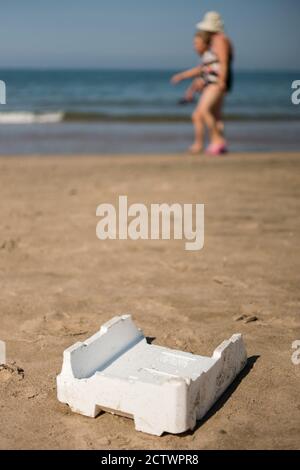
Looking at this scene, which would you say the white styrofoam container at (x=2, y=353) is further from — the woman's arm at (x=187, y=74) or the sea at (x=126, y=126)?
the sea at (x=126, y=126)

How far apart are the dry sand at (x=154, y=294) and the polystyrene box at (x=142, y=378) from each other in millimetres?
66

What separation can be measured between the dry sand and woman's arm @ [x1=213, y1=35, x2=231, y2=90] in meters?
2.01

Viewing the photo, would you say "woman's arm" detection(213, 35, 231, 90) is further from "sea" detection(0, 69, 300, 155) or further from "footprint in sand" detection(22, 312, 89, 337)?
"footprint in sand" detection(22, 312, 89, 337)

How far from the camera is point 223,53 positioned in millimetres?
8336

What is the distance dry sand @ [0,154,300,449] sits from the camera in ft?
7.41

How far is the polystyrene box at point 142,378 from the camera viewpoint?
2.15 meters

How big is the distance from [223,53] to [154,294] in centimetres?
566

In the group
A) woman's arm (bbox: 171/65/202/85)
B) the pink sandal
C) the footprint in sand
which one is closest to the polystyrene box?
the footprint in sand

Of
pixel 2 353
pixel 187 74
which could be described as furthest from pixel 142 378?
pixel 187 74

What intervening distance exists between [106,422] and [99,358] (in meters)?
0.36

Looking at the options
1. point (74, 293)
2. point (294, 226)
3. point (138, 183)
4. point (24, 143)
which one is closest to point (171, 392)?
point (74, 293)
